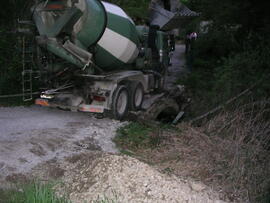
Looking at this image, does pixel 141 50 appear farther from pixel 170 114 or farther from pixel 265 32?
pixel 265 32

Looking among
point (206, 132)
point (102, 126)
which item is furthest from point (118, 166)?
point (102, 126)

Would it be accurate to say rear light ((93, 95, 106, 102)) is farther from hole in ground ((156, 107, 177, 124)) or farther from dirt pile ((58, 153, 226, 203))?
dirt pile ((58, 153, 226, 203))

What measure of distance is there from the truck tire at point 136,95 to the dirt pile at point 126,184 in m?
4.70

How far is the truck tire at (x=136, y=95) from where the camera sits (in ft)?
33.0

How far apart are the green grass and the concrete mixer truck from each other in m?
4.26

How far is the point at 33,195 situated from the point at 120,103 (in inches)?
228

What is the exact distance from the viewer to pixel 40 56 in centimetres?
878

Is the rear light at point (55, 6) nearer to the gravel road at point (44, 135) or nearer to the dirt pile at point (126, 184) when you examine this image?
the gravel road at point (44, 135)

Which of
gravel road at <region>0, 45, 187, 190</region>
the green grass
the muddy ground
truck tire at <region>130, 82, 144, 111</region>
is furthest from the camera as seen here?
truck tire at <region>130, 82, 144, 111</region>

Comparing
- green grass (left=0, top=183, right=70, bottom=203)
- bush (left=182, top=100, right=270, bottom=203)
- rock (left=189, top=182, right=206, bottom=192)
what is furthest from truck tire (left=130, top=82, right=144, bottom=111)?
green grass (left=0, top=183, right=70, bottom=203)

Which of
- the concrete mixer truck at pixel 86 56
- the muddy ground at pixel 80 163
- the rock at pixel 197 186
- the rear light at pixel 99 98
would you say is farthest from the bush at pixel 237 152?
the concrete mixer truck at pixel 86 56

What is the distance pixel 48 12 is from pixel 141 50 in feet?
10.9

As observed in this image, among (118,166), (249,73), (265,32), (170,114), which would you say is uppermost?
(265,32)

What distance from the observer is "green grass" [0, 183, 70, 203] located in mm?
3947
